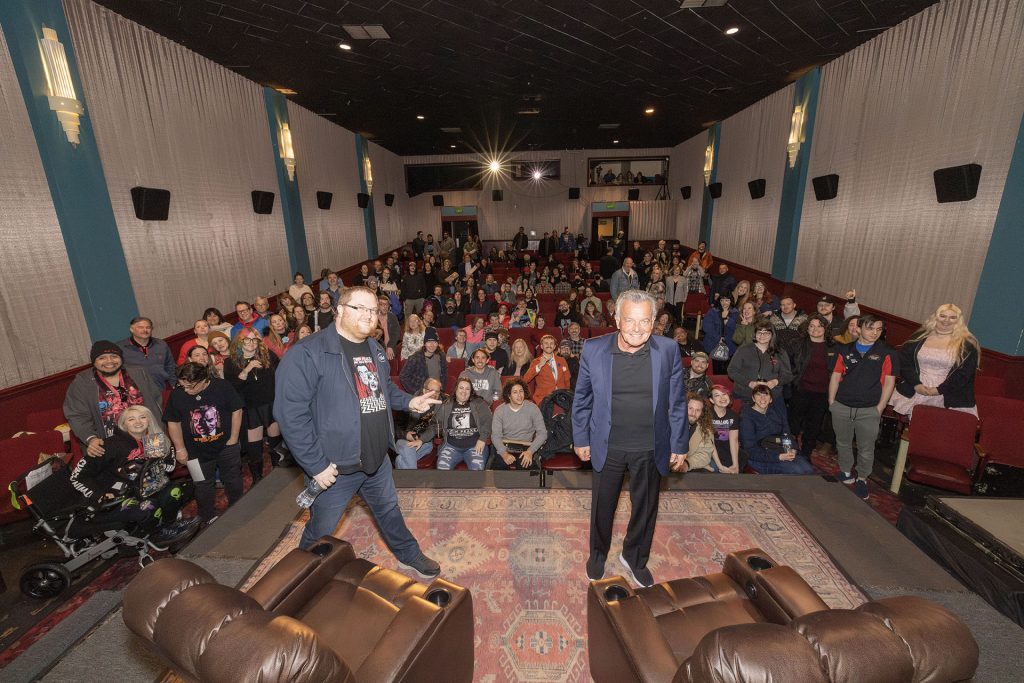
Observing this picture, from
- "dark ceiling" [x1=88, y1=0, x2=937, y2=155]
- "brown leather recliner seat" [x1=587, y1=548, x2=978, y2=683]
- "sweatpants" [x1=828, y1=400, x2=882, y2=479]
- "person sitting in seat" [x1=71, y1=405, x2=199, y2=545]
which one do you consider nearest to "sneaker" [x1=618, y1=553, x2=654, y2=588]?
"brown leather recliner seat" [x1=587, y1=548, x2=978, y2=683]

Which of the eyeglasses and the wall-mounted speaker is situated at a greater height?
the wall-mounted speaker

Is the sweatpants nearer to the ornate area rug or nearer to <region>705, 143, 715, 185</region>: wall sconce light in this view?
the ornate area rug

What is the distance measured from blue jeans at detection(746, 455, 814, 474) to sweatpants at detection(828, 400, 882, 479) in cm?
64

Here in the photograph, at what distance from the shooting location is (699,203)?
15.5 m

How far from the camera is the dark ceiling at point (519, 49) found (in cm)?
548

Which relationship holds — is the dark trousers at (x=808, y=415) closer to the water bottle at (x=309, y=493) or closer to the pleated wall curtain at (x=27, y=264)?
the water bottle at (x=309, y=493)

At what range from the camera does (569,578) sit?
2920 mm

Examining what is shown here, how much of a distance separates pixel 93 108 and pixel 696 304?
33.8 feet

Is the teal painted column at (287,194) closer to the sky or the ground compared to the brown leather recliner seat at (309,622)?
closer to the sky

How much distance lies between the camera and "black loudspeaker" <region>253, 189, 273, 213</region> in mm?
8328

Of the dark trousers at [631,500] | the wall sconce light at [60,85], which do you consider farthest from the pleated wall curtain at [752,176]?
the wall sconce light at [60,85]

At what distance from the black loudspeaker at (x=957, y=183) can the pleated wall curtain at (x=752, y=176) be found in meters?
4.37

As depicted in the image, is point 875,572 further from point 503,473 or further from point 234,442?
point 234,442

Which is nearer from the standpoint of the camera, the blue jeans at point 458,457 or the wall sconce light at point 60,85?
the blue jeans at point 458,457
